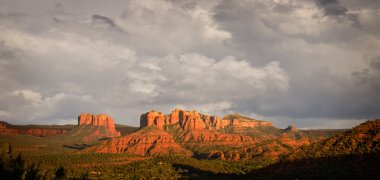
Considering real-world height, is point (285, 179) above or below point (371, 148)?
below

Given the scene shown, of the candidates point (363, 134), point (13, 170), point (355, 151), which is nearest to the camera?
point (13, 170)

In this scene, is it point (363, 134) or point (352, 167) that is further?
point (363, 134)

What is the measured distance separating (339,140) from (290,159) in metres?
19.1

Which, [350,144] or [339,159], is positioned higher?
[350,144]

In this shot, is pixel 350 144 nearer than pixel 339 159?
No

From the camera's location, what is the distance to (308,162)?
150125 millimetres

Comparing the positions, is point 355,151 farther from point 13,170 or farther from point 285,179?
point 13,170

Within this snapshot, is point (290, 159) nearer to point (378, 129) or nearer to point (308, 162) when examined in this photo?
point (308, 162)

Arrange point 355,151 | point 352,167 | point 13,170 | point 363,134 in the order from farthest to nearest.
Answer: point 363,134 → point 355,151 → point 352,167 → point 13,170

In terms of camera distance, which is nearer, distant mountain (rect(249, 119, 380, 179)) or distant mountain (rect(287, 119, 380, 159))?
distant mountain (rect(249, 119, 380, 179))

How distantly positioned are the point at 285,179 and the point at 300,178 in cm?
495

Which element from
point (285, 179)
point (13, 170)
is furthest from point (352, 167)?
point (13, 170)

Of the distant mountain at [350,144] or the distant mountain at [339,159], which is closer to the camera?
the distant mountain at [339,159]

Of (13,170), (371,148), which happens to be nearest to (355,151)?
(371,148)
